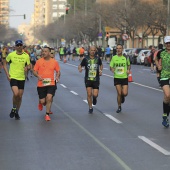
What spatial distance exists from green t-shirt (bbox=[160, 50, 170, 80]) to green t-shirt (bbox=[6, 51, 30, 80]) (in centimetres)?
346

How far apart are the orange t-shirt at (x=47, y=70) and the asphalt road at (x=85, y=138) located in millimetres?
879

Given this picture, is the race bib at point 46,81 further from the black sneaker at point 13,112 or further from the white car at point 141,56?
the white car at point 141,56

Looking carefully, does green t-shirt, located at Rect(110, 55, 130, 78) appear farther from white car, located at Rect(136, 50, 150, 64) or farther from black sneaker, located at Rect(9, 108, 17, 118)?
white car, located at Rect(136, 50, 150, 64)

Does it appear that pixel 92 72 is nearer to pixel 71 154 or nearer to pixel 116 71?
pixel 116 71

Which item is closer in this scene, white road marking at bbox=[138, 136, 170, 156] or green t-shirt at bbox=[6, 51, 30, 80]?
white road marking at bbox=[138, 136, 170, 156]

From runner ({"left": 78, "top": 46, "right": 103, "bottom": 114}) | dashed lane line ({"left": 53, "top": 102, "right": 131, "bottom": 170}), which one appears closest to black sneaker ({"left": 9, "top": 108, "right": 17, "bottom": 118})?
dashed lane line ({"left": 53, "top": 102, "right": 131, "bottom": 170})

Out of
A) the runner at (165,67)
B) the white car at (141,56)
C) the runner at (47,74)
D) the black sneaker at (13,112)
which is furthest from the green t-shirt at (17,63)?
the white car at (141,56)

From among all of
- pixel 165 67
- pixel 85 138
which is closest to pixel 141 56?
pixel 165 67

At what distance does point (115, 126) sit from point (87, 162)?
15.5 feet

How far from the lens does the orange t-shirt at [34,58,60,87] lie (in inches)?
610

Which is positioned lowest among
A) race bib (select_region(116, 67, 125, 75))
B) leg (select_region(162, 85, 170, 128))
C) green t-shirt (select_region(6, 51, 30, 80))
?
leg (select_region(162, 85, 170, 128))

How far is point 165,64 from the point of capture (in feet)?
44.5

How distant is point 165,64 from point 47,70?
3.09m

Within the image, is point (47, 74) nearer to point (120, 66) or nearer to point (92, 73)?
point (92, 73)
